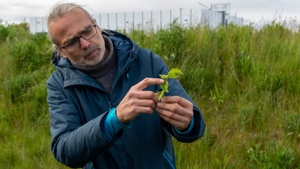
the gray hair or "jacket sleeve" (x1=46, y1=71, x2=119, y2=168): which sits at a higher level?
the gray hair

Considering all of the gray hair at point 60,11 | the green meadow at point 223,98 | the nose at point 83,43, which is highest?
the gray hair at point 60,11

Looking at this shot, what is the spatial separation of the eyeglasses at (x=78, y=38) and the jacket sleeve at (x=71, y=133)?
0.20m

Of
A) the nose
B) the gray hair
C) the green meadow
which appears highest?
the gray hair

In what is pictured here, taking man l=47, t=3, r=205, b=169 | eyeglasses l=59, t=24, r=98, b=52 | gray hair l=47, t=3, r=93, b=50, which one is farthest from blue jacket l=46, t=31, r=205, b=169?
gray hair l=47, t=3, r=93, b=50

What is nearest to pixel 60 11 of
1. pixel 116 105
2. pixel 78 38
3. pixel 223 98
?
pixel 78 38

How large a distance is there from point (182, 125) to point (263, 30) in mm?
4644

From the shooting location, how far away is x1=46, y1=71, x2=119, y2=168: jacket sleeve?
1958 millimetres

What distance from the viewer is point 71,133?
2.12 metres

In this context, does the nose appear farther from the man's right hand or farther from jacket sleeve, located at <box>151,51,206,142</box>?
the man's right hand

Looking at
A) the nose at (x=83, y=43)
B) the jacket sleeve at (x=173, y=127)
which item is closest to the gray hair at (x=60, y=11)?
the nose at (x=83, y=43)

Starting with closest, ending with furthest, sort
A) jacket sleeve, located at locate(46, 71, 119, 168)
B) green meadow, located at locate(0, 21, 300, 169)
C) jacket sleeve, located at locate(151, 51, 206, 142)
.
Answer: jacket sleeve, located at locate(46, 71, 119, 168) → jacket sleeve, located at locate(151, 51, 206, 142) → green meadow, located at locate(0, 21, 300, 169)

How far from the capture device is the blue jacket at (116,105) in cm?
225

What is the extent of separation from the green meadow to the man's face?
2.09m

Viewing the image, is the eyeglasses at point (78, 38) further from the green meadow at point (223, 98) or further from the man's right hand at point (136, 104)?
the green meadow at point (223, 98)
